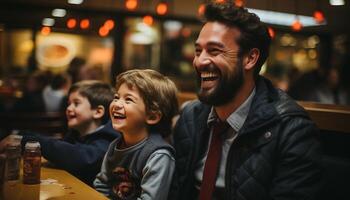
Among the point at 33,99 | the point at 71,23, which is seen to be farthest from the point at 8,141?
the point at 71,23

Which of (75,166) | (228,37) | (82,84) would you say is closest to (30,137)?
(75,166)

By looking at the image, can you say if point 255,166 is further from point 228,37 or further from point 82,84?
point 82,84

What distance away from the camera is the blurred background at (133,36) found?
8930 mm

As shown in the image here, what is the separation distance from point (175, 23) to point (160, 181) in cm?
906

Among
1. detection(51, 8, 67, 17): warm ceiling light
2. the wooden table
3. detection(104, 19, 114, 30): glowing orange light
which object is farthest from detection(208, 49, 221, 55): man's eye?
detection(104, 19, 114, 30): glowing orange light

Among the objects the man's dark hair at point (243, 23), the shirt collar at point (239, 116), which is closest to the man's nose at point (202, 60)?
the man's dark hair at point (243, 23)

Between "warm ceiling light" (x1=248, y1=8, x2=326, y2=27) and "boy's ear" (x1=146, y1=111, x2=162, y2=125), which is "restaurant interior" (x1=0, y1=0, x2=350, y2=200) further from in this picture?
"boy's ear" (x1=146, y1=111, x2=162, y2=125)

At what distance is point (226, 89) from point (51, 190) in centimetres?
86

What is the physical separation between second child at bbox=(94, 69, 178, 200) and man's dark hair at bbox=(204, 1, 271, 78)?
1.44ft

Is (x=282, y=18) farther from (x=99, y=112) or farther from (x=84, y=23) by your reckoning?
(x=99, y=112)

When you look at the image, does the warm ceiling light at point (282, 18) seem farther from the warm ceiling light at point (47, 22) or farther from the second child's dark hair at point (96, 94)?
the second child's dark hair at point (96, 94)

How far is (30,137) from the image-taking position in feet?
7.34

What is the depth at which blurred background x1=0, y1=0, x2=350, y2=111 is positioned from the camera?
8930mm

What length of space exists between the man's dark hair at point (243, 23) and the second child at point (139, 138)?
440mm
